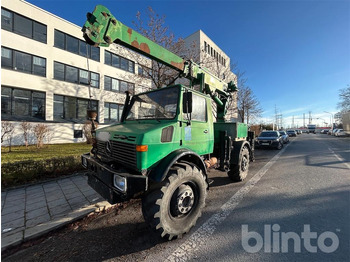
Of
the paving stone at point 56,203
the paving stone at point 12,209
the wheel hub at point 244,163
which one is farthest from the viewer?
the wheel hub at point 244,163

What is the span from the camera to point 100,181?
2943 mm

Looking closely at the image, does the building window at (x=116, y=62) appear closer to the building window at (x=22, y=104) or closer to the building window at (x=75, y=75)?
the building window at (x=75, y=75)

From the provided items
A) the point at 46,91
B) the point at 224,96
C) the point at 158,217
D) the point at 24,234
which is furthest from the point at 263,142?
the point at 46,91

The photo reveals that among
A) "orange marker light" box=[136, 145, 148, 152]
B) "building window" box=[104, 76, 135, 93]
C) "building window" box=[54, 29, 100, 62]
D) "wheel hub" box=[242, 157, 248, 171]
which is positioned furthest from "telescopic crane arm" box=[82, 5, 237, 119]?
"building window" box=[54, 29, 100, 62]

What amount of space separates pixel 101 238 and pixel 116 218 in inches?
23.9

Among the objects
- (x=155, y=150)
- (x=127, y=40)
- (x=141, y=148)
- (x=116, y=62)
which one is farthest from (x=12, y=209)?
(x=116, y=62)

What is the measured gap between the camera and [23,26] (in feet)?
46.6

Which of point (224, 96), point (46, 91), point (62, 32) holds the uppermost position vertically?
point (62, 32)

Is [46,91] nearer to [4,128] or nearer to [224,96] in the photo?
[4,128]

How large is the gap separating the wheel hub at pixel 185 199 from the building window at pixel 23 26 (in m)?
20.3

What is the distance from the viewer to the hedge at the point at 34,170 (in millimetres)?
4804

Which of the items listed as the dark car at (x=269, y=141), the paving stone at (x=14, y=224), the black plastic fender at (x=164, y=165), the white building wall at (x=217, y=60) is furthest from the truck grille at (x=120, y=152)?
the dark car at (x=269, y=141)

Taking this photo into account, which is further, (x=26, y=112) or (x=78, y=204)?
(x=26, y=112)

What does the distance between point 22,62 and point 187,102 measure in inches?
732
